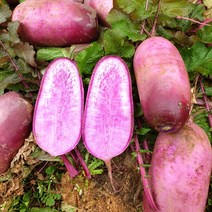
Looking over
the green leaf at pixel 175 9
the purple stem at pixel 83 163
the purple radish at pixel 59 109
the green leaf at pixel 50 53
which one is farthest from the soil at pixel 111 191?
→ the green leaf at pixel 175 9

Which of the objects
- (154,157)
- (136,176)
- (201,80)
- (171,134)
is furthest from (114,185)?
(201,80)

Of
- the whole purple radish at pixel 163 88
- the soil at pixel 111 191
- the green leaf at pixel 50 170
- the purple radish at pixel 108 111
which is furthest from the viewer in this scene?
the green leaf at pixel 50 170

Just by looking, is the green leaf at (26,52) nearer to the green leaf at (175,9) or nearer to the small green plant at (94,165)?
the small green plant at (94,165)

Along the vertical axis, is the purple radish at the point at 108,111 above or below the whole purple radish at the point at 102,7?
below

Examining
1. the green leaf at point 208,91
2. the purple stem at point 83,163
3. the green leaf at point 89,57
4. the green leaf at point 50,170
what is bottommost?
the green leaf at point 50,170

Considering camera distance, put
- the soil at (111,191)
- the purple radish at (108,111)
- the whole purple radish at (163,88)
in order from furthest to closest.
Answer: the soil at (111,191) → the purple radish at (108,111) → the whole purple radish at (163,88)

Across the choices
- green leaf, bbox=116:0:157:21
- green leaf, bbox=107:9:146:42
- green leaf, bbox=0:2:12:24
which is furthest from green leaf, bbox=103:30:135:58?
green leaf, bbox=0:2:12:24
